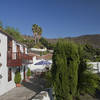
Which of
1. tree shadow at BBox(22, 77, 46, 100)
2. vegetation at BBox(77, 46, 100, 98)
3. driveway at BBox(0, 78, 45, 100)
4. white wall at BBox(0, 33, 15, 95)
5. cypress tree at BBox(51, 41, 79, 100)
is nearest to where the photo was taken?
cypress tree at BBox(51, 41, 79, 100)

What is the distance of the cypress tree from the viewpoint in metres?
6.23

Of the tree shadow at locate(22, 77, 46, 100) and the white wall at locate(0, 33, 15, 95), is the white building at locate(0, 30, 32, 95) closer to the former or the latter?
the white wall at locate(0, 33, 15, 95)

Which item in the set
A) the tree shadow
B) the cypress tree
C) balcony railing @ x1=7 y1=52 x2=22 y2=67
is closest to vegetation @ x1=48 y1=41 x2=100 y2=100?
the cypress tree

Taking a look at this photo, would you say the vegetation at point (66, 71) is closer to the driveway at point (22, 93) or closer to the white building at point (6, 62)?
the driveway at point (22, 93)

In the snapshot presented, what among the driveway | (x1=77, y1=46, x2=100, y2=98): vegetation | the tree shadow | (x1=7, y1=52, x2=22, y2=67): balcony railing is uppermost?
(x1=7, y1=52, x2=22, y2=67): balcony railing

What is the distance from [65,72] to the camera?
6.25 metres

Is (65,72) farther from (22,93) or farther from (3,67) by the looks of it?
(3,67)

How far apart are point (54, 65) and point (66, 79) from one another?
911 mm

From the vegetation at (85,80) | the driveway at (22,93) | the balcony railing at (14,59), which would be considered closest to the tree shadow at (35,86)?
the driveway at (22,93)

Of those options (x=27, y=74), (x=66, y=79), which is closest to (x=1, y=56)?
(x=66, y=79)

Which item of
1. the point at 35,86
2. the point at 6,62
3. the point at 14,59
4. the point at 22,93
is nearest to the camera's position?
the point at 22,93

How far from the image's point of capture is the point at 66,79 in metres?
6.23

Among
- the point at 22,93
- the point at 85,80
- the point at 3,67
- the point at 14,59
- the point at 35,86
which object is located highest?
the point at 14,59

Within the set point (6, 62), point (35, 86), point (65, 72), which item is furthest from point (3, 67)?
point (65, 72)
